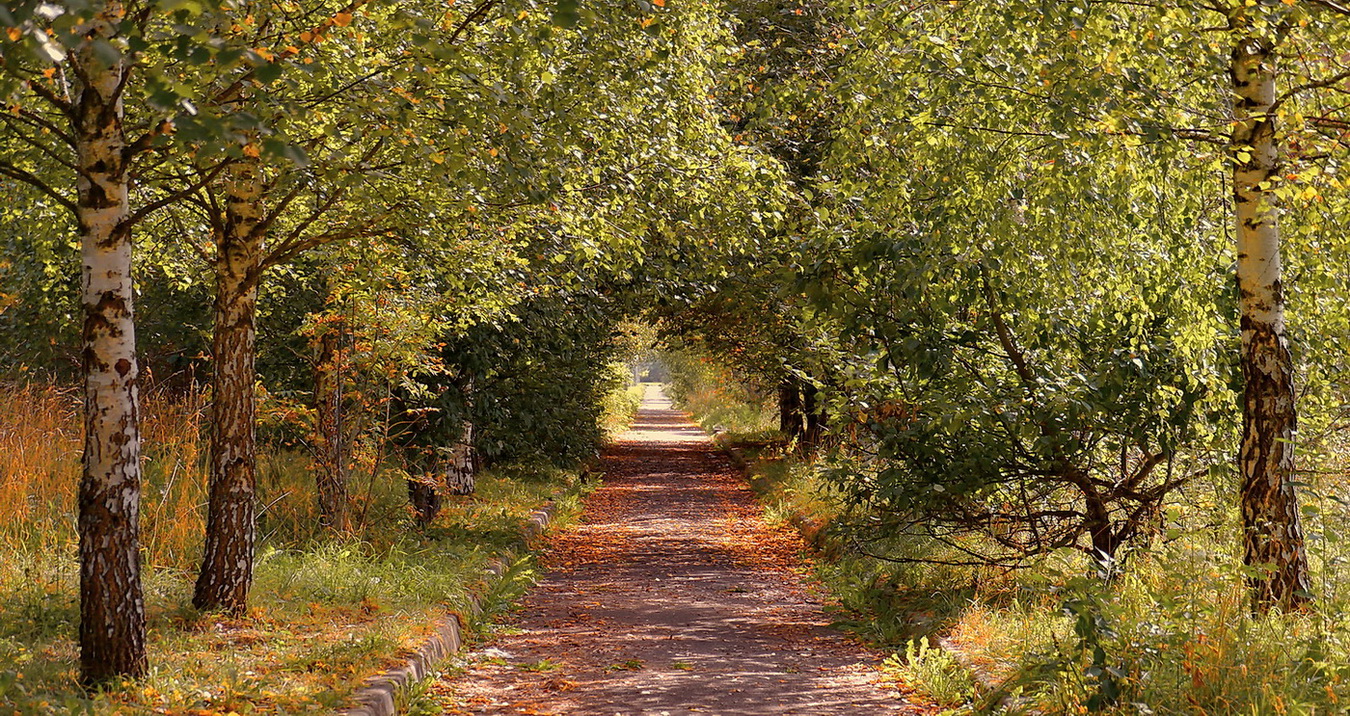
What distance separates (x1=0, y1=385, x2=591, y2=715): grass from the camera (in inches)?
239

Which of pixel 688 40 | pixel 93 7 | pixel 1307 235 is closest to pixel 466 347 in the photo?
pixel 688 40

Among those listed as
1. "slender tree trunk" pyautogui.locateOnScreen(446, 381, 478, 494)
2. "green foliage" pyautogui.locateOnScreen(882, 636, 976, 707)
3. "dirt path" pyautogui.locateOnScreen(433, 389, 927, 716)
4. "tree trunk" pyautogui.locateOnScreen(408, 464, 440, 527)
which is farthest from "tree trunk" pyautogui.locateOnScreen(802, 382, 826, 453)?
"green foliage" pyautogui.locateOnScreen(882, 636, 976, 707)

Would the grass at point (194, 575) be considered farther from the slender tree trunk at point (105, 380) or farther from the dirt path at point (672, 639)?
the dirt path at point (672, 639)

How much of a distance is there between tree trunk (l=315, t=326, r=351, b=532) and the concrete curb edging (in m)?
1.71

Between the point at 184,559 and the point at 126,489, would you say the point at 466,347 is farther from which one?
the point at 126,489

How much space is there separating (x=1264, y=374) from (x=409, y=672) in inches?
208

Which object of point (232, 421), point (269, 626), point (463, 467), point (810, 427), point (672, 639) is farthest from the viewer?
point (810, 427)

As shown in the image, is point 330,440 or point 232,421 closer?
point 232,421

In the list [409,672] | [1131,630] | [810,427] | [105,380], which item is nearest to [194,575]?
[409,672]

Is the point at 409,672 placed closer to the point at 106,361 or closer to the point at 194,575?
the point at 194,575

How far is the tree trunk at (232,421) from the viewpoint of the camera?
784 cm

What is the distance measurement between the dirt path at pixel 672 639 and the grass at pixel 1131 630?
0.48 m

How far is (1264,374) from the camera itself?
688cm

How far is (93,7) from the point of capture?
9.53 feet
